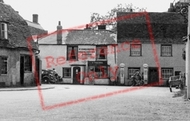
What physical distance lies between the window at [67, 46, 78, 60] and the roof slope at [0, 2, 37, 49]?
46.9 feet

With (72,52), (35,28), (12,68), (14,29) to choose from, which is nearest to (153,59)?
(72,52)

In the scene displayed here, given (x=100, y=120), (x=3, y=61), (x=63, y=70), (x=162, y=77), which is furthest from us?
(x=63, y=70)

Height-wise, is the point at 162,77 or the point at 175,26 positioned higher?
the point at 175,26

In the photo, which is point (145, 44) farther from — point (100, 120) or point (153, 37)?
point (100, 120)

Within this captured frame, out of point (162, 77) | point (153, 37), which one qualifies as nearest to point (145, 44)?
point (153, 37)

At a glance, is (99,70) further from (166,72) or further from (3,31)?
(3,31)

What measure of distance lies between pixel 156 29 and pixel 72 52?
37.1ft

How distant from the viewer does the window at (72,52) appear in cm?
5244

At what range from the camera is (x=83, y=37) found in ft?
176

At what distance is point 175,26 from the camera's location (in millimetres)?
50562

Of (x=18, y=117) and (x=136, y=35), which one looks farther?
(x=136, y=35)

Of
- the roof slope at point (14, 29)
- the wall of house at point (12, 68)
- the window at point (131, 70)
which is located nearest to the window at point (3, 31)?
the roof slope at point (14, 29)

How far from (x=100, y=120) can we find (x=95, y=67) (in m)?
41.0

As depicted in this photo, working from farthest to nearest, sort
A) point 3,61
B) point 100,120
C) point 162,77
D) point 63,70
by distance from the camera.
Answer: point 63,70 < point 162,77 < point 3,61 < point 100,120
